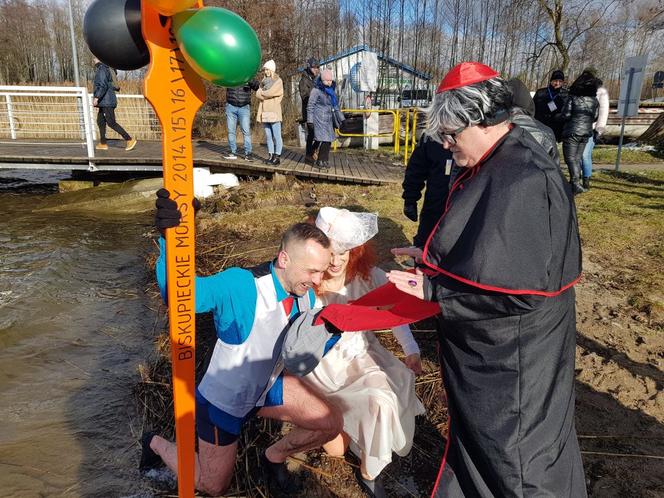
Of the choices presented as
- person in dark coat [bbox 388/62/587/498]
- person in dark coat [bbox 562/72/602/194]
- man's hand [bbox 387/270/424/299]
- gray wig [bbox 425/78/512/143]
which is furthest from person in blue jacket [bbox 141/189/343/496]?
person in dark coat [bbox 562/72/602/194]

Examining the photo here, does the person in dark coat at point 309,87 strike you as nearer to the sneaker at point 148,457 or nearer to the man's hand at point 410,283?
the sneaker at point 148,457

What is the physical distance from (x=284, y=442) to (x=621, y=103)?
12.5 meters

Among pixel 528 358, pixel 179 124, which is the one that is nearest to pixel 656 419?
pixel 528 358

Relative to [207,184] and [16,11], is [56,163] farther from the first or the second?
[16,11]

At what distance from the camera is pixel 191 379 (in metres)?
2.48

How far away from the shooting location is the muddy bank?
311cm

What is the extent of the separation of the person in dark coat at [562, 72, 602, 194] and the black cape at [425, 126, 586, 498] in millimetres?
7492

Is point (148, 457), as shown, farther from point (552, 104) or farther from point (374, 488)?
point (552, 104)

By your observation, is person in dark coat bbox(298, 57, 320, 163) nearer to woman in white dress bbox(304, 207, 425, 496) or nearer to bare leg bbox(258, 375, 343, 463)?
woman in white dress bbox(304, 207, 425, 496)

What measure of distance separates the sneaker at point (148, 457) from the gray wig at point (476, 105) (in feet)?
8.56

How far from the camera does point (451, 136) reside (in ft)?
6.36

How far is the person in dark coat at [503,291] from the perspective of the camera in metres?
1.68

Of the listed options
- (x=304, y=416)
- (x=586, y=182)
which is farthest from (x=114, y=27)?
(x=586, y=182)

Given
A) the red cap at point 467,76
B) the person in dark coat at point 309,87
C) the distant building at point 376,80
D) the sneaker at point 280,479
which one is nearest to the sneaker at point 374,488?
the sneaker at point 280,479
